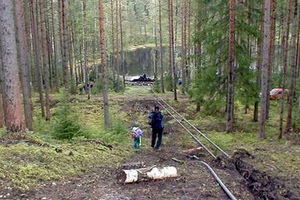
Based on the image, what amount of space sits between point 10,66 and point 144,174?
5.02 metres

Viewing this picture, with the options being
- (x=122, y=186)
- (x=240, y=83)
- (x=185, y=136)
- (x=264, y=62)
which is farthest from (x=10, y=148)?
(x=240, y=83)

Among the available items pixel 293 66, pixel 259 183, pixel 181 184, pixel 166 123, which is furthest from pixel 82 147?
pixel 293 66

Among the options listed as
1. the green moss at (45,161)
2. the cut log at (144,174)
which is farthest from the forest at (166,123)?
the cut log at (144,174)

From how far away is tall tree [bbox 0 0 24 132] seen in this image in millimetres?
7820

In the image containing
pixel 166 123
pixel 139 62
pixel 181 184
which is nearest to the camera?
pixel 181 184

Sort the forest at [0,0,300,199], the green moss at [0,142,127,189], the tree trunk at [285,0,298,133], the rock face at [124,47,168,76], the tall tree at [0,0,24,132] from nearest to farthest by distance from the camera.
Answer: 1. the green moss at [0,142,127,189]
2. the forest at [0,0,300,199]
3. the tall tree at [0,0,24,132]
4. the tree trunk at [285,0,298,133]
5. the rock face at [124,47,168,76]

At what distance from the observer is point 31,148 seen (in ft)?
23.7

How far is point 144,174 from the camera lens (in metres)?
6.14

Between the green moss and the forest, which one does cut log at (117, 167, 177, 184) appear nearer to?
the forest

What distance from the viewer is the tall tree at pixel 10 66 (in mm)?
7820

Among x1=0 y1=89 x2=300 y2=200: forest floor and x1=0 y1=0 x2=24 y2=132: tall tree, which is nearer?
x1=0 y1=89 x2=300 y2=200: forest floor

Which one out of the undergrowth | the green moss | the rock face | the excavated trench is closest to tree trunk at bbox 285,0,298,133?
the undergrowth

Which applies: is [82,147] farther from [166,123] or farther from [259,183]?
[166,123]

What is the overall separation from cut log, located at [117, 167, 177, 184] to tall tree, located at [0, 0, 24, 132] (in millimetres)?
3956
